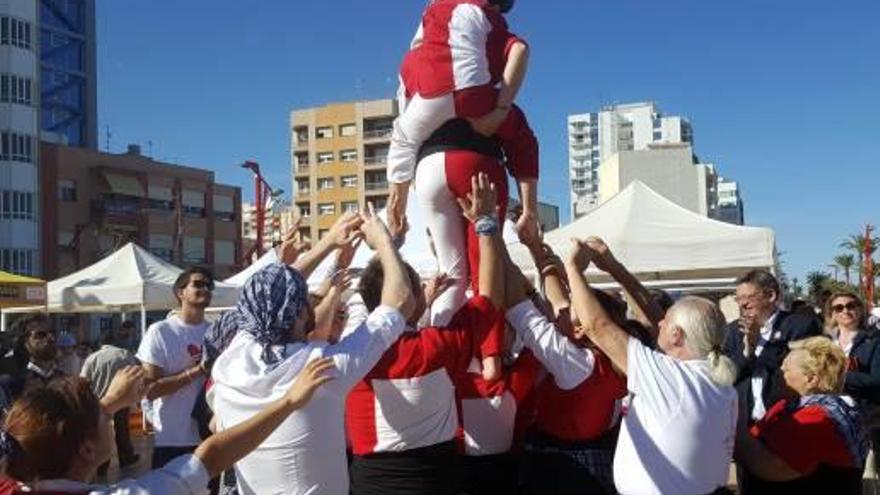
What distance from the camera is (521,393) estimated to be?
4230 millimetres

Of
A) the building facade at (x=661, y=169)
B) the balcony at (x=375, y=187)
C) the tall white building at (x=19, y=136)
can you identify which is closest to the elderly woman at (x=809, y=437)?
the tall white building at (x=19, y=136)

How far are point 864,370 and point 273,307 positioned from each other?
15.8ft

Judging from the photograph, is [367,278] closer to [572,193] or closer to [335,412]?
[335,412]

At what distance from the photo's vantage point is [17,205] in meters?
52.9

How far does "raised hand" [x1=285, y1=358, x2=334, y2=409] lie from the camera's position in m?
2.78

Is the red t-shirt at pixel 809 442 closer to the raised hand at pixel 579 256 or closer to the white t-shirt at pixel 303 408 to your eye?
the raised hand at pixel 579 256

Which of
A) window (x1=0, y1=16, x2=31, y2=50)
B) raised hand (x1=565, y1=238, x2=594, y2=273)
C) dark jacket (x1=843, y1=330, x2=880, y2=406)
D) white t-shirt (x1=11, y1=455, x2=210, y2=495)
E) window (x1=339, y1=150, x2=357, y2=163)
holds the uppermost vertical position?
window (x1=0, y1=16, x2=31, y2=50)

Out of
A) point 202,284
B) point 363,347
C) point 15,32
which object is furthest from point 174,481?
point 15,32

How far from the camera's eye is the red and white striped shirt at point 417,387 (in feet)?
11.9

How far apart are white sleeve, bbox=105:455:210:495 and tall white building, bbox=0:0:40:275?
52.5 metres

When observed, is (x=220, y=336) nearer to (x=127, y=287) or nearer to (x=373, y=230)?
(x=373, y=230)

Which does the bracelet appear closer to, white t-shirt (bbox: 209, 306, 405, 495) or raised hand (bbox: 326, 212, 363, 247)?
raised hand (bbox: 326, 212, 363, 247)

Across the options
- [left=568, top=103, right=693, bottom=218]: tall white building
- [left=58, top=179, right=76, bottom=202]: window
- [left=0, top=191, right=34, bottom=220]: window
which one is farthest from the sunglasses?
[left=568, top=103, right=693, bottom=218]: tall white building

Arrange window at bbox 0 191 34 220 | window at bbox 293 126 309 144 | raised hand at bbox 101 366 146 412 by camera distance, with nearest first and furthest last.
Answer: raised hand at bbox 101 366 146 412 → window at bbox 0 191 34 220 → window at bbox 293 126 309 144
